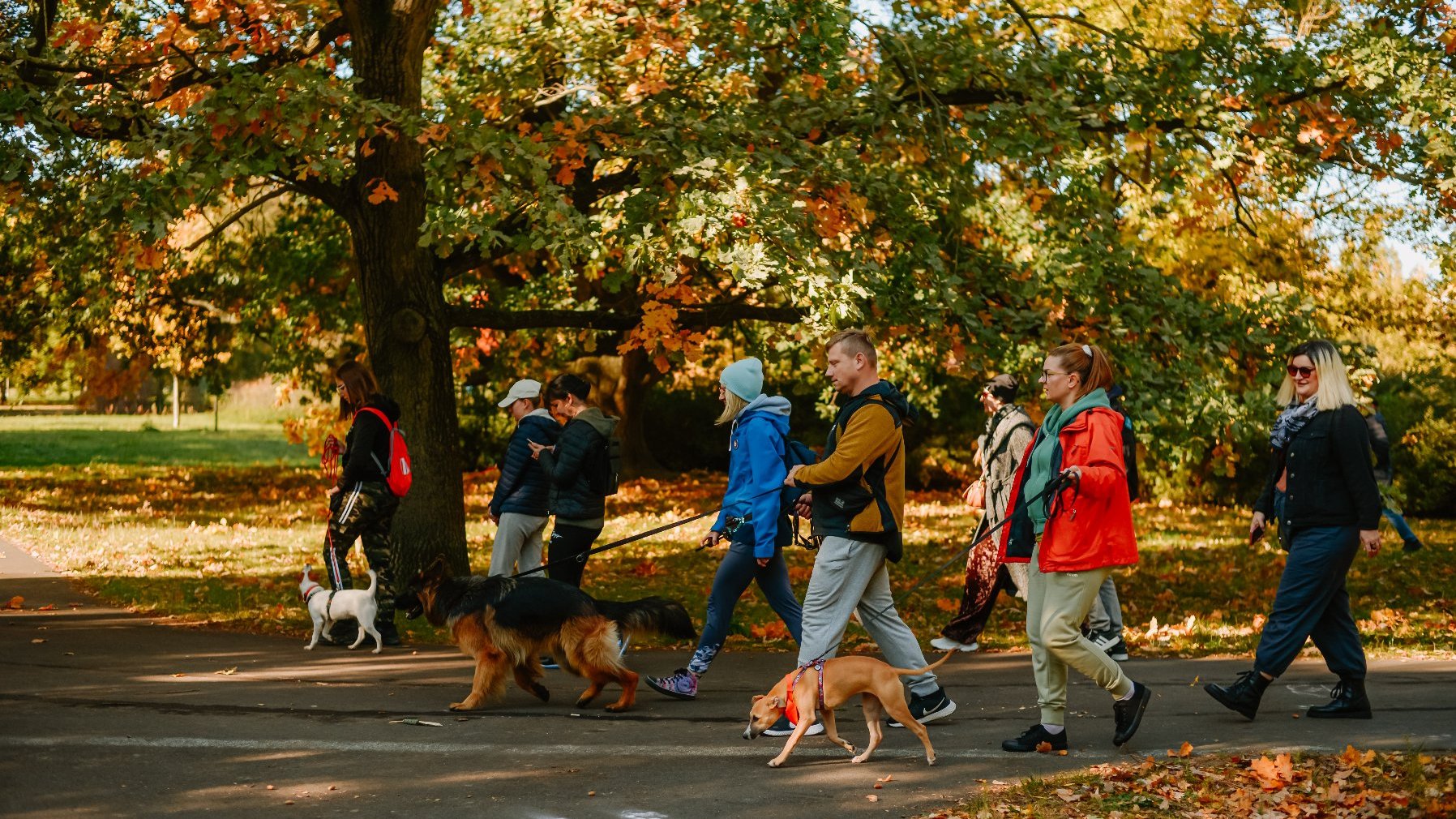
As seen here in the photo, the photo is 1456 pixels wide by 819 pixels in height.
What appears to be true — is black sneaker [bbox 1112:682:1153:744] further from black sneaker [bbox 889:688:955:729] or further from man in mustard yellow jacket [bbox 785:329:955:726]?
man in mustard yellow jacket [bbox 785:329:955:726]

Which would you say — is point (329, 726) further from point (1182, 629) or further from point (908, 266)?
point (1182, 629)

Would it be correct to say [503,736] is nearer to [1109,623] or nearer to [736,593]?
[736,593]

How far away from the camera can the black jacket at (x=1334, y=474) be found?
22.1 ft

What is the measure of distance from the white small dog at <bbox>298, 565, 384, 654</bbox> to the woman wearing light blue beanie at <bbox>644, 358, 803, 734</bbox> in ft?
8.40

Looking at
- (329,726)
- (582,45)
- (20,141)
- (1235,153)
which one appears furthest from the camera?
(582,45)

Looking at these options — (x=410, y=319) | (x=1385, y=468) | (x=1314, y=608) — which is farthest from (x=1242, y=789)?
(x=1385, y=468)

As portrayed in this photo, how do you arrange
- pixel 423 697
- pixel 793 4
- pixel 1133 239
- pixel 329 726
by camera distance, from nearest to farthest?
pixel 329 726
pixel 423 697
pixel 793 4
pixel 1133 239

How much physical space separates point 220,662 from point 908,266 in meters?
5.65

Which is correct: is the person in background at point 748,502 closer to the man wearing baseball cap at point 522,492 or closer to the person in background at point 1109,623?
the man wearing baseball cap at point 522,492

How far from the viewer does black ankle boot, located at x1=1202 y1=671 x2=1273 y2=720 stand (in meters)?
6.89

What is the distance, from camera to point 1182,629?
10.2 meters

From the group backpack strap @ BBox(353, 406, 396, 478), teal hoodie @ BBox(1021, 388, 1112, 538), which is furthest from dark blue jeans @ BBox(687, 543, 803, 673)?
backpack strap @ BBox(353, 406, 396, 478)

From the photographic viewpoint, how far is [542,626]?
23.5 ft

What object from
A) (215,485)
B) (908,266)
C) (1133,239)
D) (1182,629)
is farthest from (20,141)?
(215,485)
